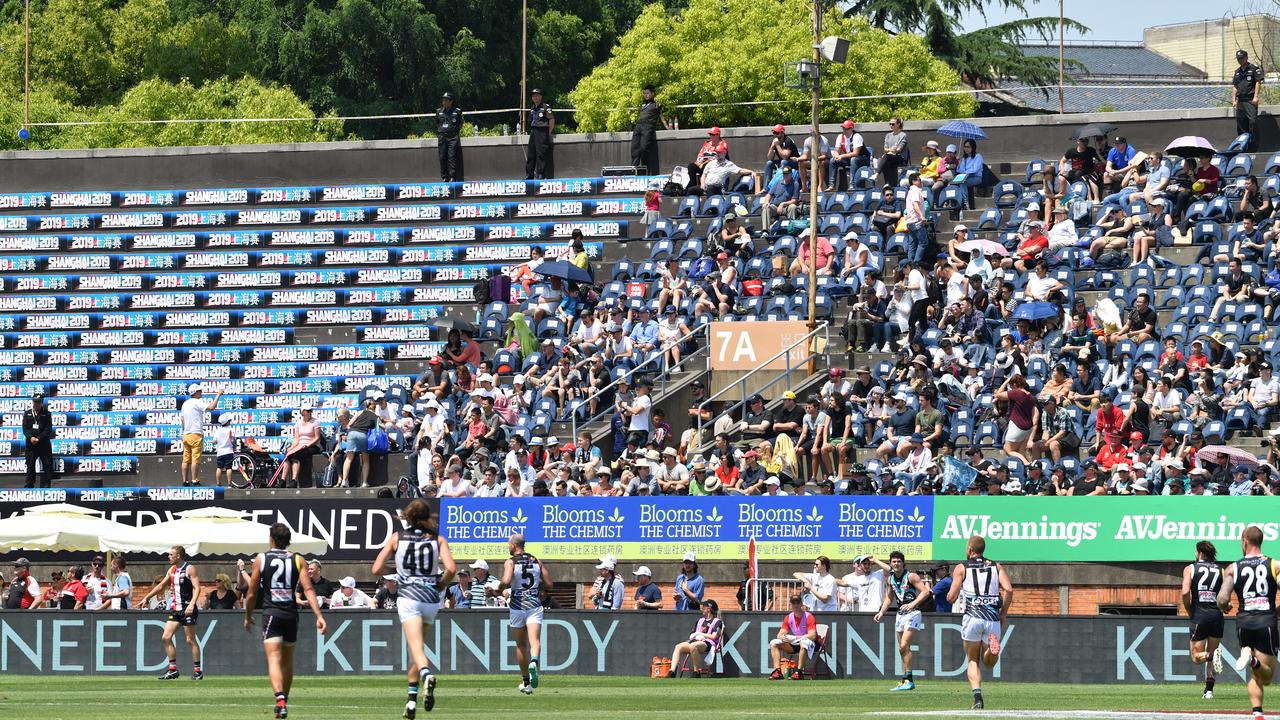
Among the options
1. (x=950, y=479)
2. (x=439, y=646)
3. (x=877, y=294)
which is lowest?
(x=439, y=646)

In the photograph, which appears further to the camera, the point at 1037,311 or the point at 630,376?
the point at 630,376

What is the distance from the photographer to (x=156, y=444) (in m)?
35.8

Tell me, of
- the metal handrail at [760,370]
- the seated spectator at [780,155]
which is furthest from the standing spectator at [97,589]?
the seated spectator at [780,155]

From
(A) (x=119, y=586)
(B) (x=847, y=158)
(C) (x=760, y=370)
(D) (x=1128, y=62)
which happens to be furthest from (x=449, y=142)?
(D) (x=1128, y=62)

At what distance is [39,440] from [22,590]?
4867 mm

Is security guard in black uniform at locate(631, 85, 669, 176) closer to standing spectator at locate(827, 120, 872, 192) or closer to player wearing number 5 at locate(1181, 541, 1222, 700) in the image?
standing spectator at locate(827, 120, 872, 192)

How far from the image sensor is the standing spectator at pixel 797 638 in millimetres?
24938

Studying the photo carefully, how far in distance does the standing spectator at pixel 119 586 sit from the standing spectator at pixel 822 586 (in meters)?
10.7

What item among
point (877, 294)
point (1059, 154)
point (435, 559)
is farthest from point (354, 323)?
point (435, 559)

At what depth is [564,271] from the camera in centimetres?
3478

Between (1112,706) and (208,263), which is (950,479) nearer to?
(1112,706)

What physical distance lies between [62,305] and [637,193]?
12060mm

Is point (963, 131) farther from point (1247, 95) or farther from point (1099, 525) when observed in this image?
point (1099, 525)

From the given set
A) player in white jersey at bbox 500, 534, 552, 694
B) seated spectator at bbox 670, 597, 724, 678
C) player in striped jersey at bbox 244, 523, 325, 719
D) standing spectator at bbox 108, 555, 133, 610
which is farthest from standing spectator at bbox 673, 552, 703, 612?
player in striped jersey at bbox 244, 523, 325, 719
